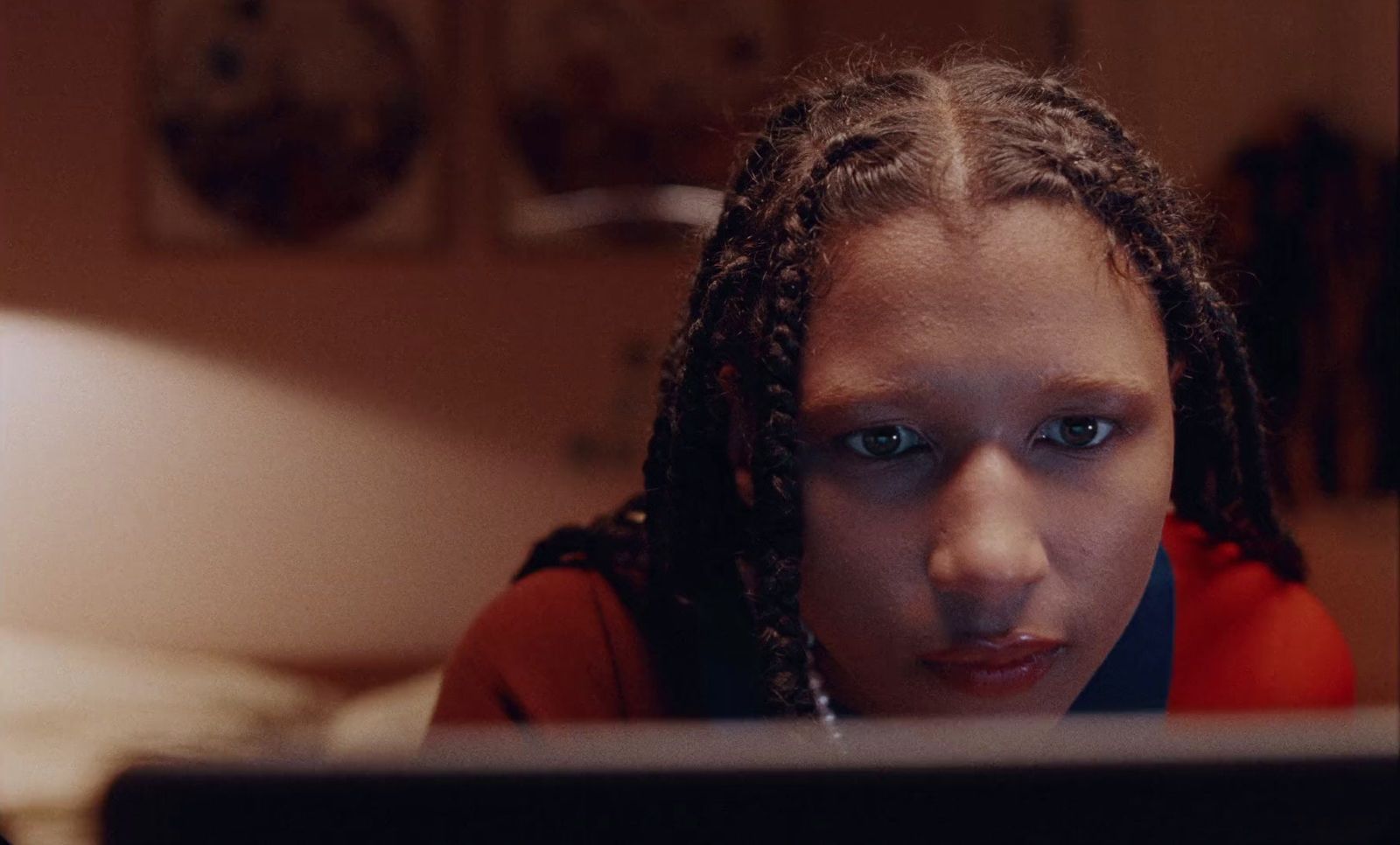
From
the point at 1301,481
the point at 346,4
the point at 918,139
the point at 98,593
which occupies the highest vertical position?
the point at 346,4

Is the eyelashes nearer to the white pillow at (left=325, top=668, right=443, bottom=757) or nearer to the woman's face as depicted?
the woman's face

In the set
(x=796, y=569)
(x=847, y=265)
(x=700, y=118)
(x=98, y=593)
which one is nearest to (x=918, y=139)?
(x=847, y=265)

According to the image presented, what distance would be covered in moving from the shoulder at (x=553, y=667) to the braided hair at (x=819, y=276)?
3 centimetres

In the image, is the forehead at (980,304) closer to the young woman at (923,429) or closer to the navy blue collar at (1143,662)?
the young woman at (923,429)

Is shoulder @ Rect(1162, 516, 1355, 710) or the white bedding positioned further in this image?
the white bedding

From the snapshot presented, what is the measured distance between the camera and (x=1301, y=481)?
1617 millimetres

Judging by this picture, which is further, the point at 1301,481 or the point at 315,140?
the point at 315,140

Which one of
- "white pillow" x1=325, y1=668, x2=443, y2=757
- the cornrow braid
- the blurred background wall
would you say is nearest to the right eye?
the cornrow braid

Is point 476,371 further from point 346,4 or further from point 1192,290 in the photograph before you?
point 1192,290

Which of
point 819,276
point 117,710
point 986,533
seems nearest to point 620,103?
point 117,710

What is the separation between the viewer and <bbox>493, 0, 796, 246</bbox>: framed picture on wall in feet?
7.36

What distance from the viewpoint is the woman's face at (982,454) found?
20.3 inches

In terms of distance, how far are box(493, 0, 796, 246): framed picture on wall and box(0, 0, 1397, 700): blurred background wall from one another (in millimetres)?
36

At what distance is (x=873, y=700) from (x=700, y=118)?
180 cm
